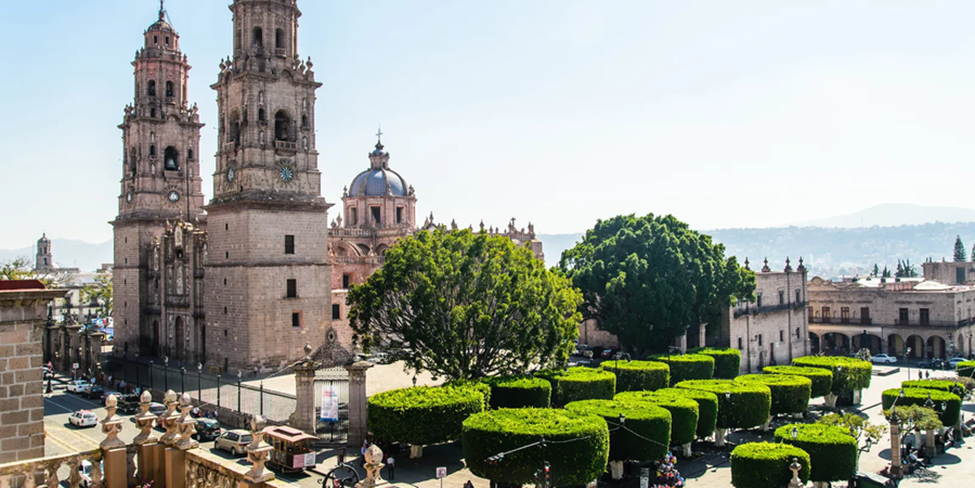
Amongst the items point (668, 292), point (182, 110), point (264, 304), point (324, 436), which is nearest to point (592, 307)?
point (668, 292)

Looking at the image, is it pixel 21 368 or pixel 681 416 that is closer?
pixel 21 368

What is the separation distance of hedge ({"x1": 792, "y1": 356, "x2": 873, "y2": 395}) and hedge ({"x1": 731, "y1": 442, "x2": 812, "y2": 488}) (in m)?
19.2

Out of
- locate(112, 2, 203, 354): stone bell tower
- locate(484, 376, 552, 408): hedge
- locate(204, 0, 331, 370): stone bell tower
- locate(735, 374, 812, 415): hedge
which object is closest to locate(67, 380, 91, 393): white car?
locate(204, 0, 331, 370): stone bell tower

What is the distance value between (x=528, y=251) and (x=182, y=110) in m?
35.0

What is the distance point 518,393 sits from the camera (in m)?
34.0

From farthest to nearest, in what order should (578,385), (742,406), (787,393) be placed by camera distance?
(787,393)
(578,385)
(742,406)

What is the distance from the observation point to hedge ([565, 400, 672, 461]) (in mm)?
29266

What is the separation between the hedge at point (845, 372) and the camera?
45062mm

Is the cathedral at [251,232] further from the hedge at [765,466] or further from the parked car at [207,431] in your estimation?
the hedge at [765,466]

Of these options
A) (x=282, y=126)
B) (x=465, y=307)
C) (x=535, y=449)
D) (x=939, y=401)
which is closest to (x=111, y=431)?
(x=535, y=449)

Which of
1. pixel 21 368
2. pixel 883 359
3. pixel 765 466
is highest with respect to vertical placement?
pixel 21 368

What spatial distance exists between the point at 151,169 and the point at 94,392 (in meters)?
20.1

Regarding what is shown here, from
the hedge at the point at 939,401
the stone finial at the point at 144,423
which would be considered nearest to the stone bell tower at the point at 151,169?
the stone finial at the point at 144,423

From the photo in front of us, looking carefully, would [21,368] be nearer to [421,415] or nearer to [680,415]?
[421,415]
